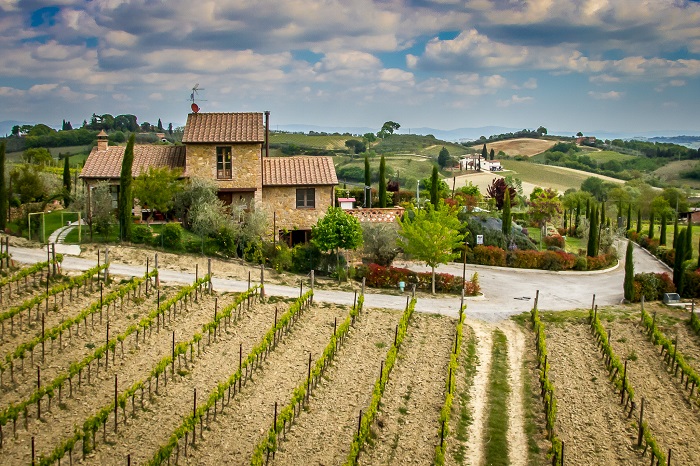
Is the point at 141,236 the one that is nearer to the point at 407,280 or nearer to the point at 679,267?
the point at 407,280

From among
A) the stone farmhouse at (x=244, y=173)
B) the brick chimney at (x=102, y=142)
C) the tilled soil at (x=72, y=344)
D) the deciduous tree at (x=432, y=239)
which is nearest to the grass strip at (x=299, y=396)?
the tilled soil at (x=72, y=344)

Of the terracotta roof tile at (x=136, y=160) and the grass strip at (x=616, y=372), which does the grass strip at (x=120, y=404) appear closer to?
the grass strip at (x=616, y=372)

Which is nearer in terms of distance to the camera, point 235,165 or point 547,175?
point 235,165

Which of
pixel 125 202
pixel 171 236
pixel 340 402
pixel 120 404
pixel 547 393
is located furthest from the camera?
pixel 171 236

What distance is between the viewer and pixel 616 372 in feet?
86.1

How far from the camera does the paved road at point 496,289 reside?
32.9 metres

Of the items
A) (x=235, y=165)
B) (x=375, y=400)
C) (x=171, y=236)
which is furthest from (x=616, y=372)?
(x=235, y=165)

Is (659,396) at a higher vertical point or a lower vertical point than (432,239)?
lower

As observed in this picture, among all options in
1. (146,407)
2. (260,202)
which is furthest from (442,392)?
(260,202)

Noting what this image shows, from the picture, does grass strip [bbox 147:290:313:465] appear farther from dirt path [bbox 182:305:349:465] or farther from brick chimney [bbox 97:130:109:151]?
brick chimney [bbox 97:130:109:151]

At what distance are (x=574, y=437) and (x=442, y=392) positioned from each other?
4168 mm

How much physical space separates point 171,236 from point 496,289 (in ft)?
51.0

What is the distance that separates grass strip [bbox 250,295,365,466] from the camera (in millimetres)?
19125

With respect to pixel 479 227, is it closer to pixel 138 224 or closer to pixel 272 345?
pixel 138 224
